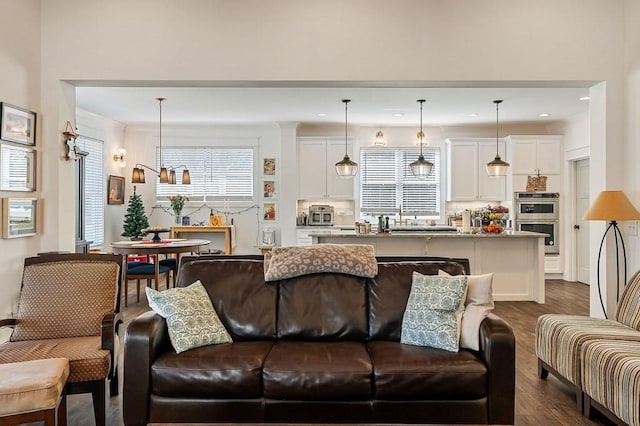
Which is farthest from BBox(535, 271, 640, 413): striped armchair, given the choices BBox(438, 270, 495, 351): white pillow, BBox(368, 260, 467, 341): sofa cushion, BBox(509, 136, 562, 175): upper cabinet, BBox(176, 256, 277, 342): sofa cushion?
BBox(509, 136, 562, 175): upper cabinet

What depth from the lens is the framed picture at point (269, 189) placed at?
28.0ft

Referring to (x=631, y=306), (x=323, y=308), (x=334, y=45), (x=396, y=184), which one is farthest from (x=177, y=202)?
(x=631, y=306)

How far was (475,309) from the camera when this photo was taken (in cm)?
271

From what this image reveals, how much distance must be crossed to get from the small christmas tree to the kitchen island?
11.3ft

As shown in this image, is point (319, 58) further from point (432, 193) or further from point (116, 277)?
point (432, 193)

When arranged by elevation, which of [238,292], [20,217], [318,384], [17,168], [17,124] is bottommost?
[318,384]

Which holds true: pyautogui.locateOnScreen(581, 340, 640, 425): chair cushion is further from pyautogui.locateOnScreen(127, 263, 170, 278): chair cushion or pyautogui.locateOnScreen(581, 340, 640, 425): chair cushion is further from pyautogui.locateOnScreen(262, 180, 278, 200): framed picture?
pyautogui.locateOnScreen(262, 180, 278, 200): framed picture

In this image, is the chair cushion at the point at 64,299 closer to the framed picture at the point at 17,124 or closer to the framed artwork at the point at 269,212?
the framed picture at the point at 17,124

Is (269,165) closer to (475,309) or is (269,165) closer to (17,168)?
(17,168)

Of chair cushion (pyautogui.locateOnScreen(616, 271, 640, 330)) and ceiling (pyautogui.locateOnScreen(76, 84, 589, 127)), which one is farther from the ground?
ceiling (pyautogui.locateOnScreen(76, 84, 589, 127))

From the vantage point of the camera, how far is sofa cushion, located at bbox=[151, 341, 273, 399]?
2410mm

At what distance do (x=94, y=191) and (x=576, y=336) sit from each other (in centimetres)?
→ 688

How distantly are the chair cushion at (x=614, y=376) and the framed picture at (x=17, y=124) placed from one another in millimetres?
4120

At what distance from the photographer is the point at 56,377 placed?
221cm
